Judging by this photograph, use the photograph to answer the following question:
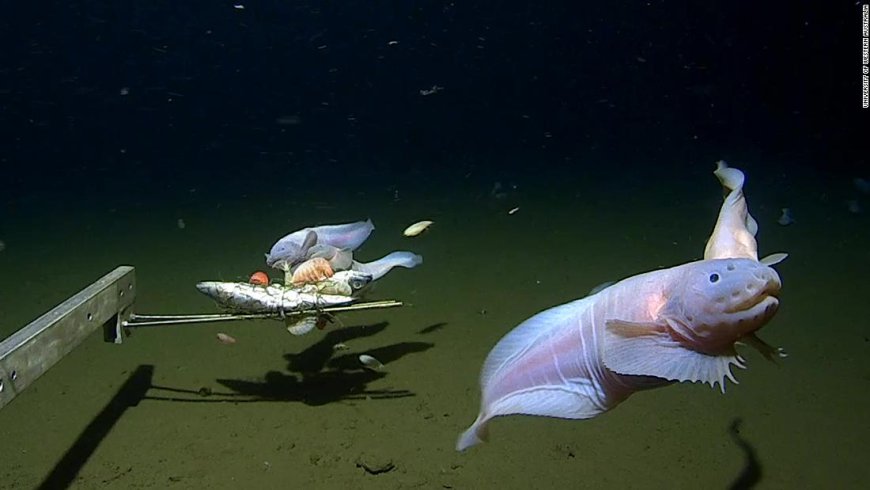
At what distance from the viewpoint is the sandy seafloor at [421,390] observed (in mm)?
2947

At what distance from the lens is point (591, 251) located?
6578mm

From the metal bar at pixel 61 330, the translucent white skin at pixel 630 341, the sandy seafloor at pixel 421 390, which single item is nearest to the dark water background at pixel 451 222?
the sandy seafloor at pixel 421 390

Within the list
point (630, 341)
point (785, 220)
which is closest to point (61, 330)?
point (630, 341)

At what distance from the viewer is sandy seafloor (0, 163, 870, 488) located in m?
2.95

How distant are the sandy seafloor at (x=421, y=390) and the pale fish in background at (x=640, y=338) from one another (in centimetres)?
151

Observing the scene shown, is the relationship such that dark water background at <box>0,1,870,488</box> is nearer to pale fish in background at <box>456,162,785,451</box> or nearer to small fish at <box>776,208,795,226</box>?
small fish at <box>776,208,795,226</box>

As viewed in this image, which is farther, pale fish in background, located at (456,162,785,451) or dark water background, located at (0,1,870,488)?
dark water background, located at (0,1,870,488)

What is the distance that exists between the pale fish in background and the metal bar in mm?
1529

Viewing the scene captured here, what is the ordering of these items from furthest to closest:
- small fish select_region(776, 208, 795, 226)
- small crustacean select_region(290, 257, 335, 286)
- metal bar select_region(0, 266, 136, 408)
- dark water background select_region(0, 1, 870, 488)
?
small fish select_region(776, 208, 795, 226), dark water background select_region(0, 1, 870, 488), small crustacean select_region(290, 257, 335, 286), metal bar select_region(0, 266, 136, 408)

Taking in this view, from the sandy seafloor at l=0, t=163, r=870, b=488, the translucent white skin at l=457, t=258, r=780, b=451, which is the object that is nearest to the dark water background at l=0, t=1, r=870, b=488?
the sandy seafloor at l=0, t=163, r=870, b=488

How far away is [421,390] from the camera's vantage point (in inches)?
144

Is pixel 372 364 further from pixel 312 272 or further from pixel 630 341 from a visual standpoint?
pixel 630 341

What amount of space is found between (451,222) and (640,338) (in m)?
7.04

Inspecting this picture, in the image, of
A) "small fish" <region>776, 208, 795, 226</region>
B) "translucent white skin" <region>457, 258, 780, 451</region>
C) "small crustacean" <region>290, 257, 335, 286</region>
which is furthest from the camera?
"small fish" <region>776, 208, 795, 226</region>
